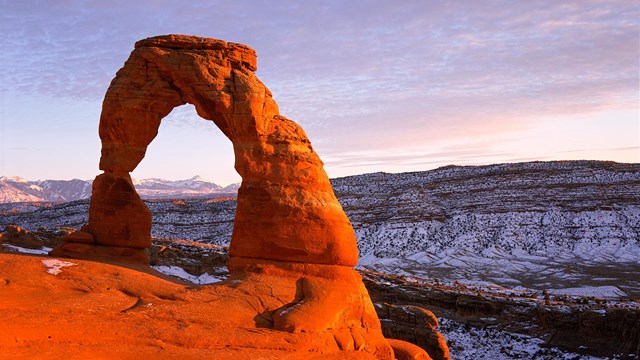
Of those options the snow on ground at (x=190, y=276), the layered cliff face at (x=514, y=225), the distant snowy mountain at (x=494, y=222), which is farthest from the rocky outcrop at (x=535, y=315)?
the distant snowy mountain at (x=494, y=222)

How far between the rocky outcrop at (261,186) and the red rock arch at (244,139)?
0.03 meters

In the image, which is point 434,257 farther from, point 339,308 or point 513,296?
A: point 339,308

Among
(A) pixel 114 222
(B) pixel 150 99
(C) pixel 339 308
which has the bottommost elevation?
(C) pixel 339 308

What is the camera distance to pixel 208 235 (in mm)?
65625

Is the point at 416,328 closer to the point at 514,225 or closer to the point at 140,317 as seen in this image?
the point at 140,317

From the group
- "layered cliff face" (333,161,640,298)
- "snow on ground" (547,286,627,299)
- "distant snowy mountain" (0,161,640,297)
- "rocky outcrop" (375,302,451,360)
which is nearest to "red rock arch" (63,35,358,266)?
"rocky outcrop" (375,302,451,360)

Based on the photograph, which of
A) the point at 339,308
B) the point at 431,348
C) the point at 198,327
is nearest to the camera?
the point at 198,327

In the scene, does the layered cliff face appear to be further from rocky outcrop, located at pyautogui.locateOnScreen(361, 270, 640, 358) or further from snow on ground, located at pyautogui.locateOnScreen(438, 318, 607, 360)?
snow on ground, located at pyautogui.locateOnScreen(438, 318, 607, 360)

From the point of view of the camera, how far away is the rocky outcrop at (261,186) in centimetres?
1523

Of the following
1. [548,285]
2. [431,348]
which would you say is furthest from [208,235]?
[431,348]

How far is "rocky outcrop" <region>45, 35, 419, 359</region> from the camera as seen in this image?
50.0ft

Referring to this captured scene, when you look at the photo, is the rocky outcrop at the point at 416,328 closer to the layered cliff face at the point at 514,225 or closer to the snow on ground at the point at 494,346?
the snow on ground at the point at 494,346

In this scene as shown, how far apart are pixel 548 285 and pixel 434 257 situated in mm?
13865

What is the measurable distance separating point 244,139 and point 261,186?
1296 millimetres
